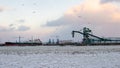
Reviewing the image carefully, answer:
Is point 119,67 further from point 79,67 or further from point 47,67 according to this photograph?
point 47,67

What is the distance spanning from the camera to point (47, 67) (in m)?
45.5

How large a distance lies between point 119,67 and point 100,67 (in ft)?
7.51

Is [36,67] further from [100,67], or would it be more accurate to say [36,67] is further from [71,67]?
[100,67]

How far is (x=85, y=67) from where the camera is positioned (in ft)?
150

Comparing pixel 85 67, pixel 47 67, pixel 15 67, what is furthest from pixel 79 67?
pixel 15 67

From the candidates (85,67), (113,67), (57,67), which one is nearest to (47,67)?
(57,67)

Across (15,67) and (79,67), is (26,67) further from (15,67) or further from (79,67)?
(79,67)

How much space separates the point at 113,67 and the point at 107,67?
2.25 feet

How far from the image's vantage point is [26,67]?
4619cm

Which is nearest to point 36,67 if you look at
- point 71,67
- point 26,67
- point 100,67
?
point 26,67

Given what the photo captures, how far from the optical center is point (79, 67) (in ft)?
150

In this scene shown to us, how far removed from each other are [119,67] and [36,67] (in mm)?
9657

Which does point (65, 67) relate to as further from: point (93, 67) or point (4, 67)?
point (4, 67)

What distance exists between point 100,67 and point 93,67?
31.9 inches
